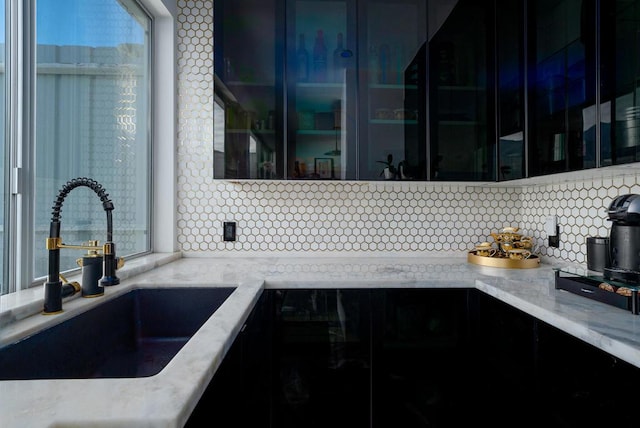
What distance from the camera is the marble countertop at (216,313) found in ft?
1.68

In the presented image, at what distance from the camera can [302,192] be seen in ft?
6.86

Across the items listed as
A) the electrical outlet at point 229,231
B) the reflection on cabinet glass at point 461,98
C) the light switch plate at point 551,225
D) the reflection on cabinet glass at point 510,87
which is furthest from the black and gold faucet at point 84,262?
the light switch plate at point 551,225

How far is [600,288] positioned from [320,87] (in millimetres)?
1425

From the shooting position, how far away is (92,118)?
1.44m

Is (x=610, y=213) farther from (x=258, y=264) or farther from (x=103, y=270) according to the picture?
(x=103, y=270)

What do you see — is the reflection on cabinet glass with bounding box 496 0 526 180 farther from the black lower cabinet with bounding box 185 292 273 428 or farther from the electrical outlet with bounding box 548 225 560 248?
the black lower cabinet with bounding box 185 292 273 428

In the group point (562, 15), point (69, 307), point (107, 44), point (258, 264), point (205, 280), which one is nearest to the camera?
point (69, 307)

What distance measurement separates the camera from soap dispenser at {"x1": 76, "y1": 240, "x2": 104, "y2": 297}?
110cm

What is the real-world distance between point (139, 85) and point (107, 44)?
12.7 inches

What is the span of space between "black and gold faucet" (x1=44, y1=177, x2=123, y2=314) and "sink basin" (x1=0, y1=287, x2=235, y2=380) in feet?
0.22

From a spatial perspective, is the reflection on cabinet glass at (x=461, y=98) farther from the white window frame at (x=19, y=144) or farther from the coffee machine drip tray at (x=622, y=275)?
the white window frame at (x=19, y=144)

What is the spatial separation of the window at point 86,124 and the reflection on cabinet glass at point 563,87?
6.03 ft

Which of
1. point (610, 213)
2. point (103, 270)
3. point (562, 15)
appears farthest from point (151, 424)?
point (562, 15)

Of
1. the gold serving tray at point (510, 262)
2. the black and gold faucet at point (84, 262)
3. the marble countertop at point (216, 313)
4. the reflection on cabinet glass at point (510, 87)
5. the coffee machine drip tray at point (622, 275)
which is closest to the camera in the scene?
the marble countertop at point (216, 313)
